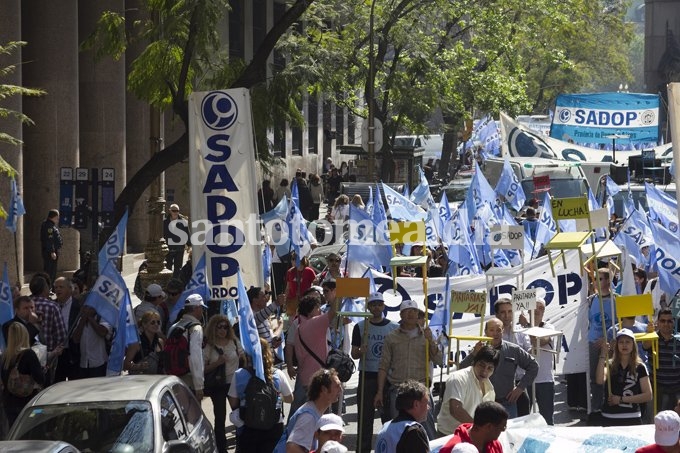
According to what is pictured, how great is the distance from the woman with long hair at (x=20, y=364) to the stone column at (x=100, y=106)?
51.2 feet

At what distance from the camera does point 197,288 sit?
1312cm

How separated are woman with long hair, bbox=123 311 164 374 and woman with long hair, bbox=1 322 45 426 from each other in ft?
3.57

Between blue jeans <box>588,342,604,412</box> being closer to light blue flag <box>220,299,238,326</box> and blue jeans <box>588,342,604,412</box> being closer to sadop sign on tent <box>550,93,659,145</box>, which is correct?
light blue flag <box>220,299,238,326</box>

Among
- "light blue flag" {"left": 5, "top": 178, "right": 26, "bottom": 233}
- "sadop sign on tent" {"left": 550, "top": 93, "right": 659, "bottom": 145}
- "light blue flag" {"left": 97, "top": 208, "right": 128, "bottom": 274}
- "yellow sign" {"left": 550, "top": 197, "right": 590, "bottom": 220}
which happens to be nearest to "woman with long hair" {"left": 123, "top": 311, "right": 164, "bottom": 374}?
"light blue flag" {"left": 97, "top": 208, "right": 128, "bottom": 274}

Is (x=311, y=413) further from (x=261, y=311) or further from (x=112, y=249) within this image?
(x=112, y=249)

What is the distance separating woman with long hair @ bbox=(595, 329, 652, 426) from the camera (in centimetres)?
1119

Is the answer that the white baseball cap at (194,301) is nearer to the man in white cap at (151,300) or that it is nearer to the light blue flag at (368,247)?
the man in white cap at (151,300)

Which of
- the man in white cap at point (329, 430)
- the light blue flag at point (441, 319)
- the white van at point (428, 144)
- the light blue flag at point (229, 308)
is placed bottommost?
the man in white cap at point (329, 430)

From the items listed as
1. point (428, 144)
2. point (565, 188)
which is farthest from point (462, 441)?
point (428, 144)

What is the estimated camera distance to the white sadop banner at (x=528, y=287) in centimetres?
1462

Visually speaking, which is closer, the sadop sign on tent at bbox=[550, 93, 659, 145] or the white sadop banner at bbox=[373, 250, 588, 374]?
the white sadop banner at bbox=[373, 250, 588, 374]

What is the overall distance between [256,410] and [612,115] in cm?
2486

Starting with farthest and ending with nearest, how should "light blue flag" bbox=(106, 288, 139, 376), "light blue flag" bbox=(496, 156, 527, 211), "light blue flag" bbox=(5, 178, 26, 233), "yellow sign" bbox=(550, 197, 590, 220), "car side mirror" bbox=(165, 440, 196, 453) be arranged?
"light blue flag" bbox=(496, 156, 527, 211), "light blue flag" bbox=(5, 178, 26, 233), "yellow sign" bbox=(550, 197, 590, 220), "light blue flag" bbox=(106, 288, 139, 376), "car side mirror" bbox=(165, 440, 196, 453)

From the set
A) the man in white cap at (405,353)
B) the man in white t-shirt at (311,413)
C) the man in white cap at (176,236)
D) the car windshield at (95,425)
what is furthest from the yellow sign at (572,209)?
the man in white cap at (176,236)
